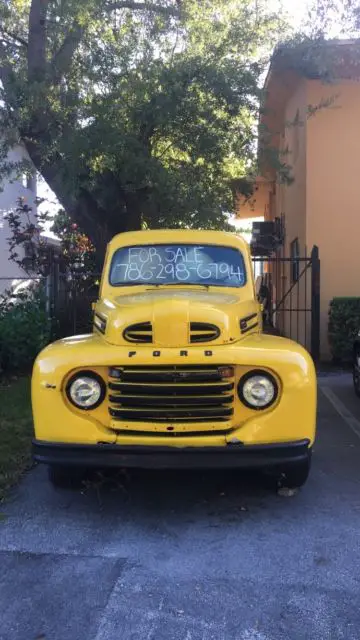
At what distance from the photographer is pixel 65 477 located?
4797 mm

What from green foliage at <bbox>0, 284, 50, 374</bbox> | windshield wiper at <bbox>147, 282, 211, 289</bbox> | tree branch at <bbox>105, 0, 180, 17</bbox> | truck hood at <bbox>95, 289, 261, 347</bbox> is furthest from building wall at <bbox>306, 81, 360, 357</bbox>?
truck hood at <bbox>95, 289, 261, 347</bbox>

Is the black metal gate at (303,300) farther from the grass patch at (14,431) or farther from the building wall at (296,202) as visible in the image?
the grass patch at (14,431)

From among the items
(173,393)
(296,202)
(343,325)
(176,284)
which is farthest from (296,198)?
(173,393)

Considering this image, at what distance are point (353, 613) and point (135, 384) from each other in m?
1.95

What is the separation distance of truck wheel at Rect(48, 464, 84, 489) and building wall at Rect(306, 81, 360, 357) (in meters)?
7.78

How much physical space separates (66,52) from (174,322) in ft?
24.7

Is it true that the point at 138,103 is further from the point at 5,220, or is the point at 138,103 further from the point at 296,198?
the point at 5,220

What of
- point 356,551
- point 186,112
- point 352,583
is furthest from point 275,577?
point 186,112

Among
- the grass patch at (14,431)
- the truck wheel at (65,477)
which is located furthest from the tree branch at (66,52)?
the truck wheel at (65,477)

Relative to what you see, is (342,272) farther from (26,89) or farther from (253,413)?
(253,413)

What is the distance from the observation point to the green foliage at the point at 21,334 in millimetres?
9102

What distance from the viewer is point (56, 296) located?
11.5 metres

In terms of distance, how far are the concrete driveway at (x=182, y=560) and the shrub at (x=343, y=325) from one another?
5966 millimetres

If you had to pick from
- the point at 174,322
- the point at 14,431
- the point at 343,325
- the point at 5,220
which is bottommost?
the point at 14,431
